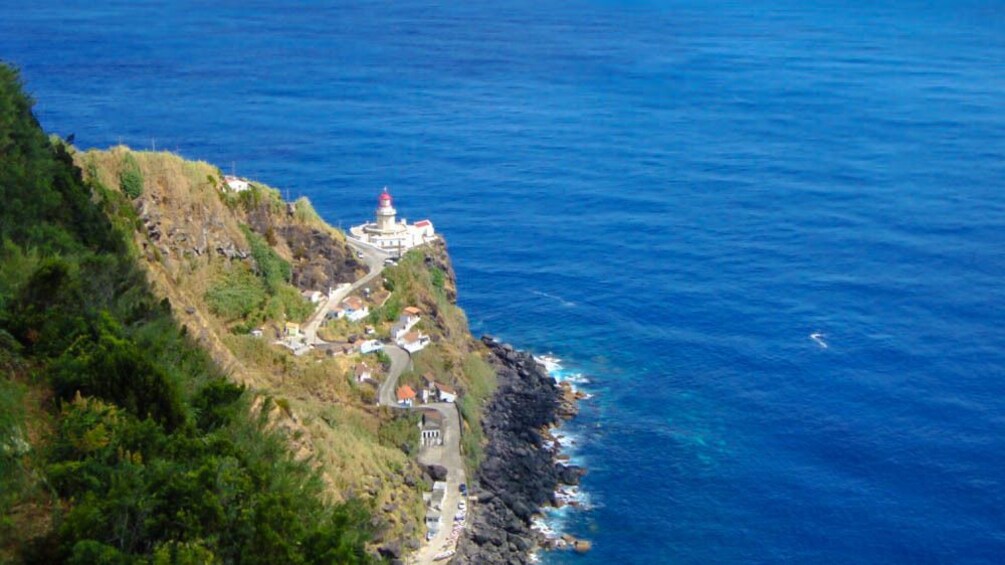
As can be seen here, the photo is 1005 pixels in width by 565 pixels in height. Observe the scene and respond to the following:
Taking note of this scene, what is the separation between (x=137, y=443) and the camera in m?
28.2

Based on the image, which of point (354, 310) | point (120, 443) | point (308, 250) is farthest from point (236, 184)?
point (120, 443)

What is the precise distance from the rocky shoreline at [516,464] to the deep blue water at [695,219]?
1.87m

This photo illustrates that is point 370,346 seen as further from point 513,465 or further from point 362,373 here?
point 513,465

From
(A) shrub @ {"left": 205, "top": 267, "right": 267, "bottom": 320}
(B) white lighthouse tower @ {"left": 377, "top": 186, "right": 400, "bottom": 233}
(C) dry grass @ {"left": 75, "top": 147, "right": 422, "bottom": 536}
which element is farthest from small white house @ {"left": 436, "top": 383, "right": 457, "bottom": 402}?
(B) white lighthouse tower @ {"left": 377, "top": 186, "right": 400, "bottom": 233}

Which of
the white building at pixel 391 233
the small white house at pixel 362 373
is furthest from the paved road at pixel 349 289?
the small white house at pixel 362 373

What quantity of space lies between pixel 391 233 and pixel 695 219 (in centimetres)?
2998

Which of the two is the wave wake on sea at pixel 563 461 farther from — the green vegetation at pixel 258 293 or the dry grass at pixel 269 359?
the green vegetation at pixel 258 293

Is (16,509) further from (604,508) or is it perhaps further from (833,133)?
(833,133)

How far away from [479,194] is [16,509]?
82659 millimetres

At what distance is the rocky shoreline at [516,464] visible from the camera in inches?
2238

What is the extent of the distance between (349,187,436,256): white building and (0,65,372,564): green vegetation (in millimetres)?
39962

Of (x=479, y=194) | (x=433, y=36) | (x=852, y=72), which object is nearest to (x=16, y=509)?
(x=479, y=194)

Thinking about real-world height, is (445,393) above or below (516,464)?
above

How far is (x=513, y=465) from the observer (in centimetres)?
6438
